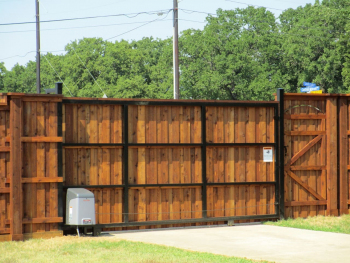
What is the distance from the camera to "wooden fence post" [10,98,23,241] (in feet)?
36.8

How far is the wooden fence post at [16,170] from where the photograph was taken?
11.2 m

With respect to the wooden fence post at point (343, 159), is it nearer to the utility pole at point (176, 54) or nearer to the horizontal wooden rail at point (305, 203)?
the horizontal wooden rail at point (305, 203)

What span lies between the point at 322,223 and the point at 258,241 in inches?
115

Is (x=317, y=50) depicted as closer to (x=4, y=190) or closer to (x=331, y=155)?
(x=331, y=155)

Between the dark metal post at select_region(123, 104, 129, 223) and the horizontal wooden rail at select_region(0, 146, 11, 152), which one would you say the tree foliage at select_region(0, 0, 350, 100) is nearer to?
the dark metal post at select_region(123, 104, 129, 223)

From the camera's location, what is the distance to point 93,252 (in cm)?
967

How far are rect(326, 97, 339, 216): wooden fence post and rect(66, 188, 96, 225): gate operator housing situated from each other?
6.02 m

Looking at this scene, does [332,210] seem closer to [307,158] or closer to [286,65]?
[307,158]

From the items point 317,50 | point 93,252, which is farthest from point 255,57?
point 93,252

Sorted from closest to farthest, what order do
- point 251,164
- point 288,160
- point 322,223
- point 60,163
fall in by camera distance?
point 60,163 → point 322,223 → point 251,164 → point 288,160

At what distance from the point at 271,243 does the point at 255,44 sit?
46439 mm

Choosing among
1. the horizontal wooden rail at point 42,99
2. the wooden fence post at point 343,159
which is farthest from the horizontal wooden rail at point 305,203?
the horizontal wooden rail at point 42,99

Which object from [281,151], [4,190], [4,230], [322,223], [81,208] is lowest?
[322,223]

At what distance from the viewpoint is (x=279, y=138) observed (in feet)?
45.5
